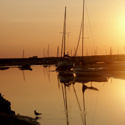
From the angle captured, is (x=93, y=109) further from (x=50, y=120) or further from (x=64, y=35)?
(x=64, y=35)

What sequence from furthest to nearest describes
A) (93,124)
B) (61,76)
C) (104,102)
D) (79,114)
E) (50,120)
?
(61,76)
(104,102)
(79,114)
(50,120)
(93,124)

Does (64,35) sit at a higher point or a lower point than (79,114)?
higher

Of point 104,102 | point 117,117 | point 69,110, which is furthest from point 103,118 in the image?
point 104,102

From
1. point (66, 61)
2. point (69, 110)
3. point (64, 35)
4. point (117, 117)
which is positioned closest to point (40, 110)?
point (69, 110)

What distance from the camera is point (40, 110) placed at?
1012 inches

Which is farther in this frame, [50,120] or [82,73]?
[82,73]

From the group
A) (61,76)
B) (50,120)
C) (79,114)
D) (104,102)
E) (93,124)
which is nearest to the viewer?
(93,124)

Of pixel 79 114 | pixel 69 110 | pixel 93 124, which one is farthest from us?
pixel 69 110

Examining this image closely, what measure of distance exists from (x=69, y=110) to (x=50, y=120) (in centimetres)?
449

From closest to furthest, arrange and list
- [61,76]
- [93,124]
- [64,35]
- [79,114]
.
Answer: [93,124] < [79,114] < [61,76] < [64,35]

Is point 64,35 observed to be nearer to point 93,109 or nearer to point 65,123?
point 93,109

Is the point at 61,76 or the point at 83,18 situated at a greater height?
the point at 83,18

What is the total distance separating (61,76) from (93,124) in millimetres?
45280

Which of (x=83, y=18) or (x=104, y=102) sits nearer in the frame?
(x=104, y=102)
